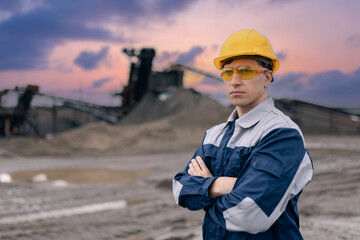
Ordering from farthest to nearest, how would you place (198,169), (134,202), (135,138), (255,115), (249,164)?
(135,138), (134,202), (198,169), (255,115), (249,164)

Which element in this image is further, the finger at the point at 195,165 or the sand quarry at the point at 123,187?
the sand quarry at the point at 123,187

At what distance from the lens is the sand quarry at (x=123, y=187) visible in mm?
5809

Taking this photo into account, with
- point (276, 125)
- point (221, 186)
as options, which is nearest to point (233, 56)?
point (276, 125)

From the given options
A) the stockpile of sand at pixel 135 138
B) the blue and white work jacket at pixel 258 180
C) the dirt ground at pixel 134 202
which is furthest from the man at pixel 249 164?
the stockpile of sand at pixel 135 138

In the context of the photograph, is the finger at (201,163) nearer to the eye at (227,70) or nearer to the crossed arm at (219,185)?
the crossed arm at (219,185)

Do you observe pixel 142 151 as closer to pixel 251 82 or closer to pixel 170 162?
pixel 170 162

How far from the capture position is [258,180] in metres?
1.60

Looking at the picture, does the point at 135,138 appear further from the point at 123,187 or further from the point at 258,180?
the point at 258,180

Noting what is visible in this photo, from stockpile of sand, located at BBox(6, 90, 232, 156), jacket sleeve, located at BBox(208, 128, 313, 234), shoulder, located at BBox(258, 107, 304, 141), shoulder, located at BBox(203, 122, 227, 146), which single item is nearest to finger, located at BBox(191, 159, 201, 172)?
shoulder, located at BBox(203, 122, 227, 146)

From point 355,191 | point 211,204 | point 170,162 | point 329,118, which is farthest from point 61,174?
point 329,118

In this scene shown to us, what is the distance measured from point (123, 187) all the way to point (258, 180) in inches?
322

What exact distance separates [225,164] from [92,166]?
11.8 metres

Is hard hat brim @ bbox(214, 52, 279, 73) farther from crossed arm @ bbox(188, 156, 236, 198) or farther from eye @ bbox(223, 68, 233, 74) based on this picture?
crossed arm @ bbox(188, 156, 236, 198)

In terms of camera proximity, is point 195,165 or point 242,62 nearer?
point 242,62
